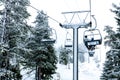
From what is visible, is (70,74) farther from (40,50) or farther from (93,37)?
(93,37)

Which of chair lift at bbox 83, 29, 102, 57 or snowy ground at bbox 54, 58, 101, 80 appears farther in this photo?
snowy ground at bbox 54, 58, 101, 80

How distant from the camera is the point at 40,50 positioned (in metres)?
27.1

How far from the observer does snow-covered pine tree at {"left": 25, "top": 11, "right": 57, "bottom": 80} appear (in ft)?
88.3

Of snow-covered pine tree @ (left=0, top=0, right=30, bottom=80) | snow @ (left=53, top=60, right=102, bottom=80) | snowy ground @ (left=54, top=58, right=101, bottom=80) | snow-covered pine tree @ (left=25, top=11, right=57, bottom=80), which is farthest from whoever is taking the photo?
snowy ground @ (left=54, top=58, right=101, bottom=80)

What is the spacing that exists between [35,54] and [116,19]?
31.3 ft

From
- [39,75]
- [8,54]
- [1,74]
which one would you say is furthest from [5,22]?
[39,75]

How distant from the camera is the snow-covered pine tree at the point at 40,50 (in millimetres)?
26922

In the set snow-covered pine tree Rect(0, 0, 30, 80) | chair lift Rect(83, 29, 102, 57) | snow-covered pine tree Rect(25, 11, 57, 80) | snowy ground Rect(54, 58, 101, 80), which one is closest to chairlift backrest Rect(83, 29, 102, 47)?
chair lift Rect(83, 29, 102, 57)

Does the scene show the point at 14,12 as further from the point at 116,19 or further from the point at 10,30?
the point at 116,19

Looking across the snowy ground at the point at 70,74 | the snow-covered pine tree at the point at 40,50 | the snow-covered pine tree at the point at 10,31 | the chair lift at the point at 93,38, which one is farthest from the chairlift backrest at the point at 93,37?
the snowy ground at the point at 70,74

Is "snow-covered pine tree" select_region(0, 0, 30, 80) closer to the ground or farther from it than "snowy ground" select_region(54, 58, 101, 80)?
farther from it

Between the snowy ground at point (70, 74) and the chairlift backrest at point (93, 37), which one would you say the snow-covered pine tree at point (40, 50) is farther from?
the snowy ground at point (70, 74)

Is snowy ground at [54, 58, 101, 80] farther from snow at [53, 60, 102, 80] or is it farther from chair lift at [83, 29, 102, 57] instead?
chair lift at [83, 29, 102, 57]

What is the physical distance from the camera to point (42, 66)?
26.9 meters
